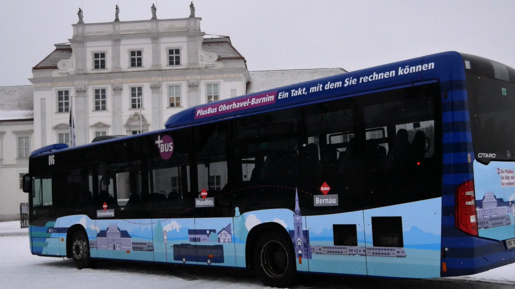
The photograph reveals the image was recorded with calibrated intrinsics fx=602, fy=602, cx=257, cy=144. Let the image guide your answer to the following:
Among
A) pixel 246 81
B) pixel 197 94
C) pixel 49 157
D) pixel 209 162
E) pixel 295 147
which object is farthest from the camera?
pixel 246 81

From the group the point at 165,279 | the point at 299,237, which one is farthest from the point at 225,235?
the point at 165,279

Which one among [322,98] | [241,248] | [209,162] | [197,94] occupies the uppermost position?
[197,94]

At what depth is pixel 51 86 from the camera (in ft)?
170

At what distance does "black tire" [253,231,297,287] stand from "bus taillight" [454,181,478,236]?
10.0ft

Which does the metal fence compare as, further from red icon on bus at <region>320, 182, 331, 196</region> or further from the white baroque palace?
red icon on bus at <region>320, 182, 331, 196</region>

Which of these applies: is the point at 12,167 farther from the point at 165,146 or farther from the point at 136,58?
the point at 165,146

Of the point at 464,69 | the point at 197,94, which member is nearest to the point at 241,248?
the point at 464,69

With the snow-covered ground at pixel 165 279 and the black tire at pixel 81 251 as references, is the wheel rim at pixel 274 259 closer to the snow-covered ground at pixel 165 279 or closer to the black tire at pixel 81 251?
the snow-covered ground at pixel 165 279

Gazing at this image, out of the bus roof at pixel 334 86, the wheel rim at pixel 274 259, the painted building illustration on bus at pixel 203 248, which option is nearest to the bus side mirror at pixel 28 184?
the bus roof at pixel 334 86

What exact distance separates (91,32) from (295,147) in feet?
150

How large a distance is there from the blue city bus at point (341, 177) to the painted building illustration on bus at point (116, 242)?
0.14 feet

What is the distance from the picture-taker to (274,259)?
32.9ft

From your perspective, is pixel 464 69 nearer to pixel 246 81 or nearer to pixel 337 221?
pixel 337 221

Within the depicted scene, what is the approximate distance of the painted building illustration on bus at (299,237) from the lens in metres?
9.32
